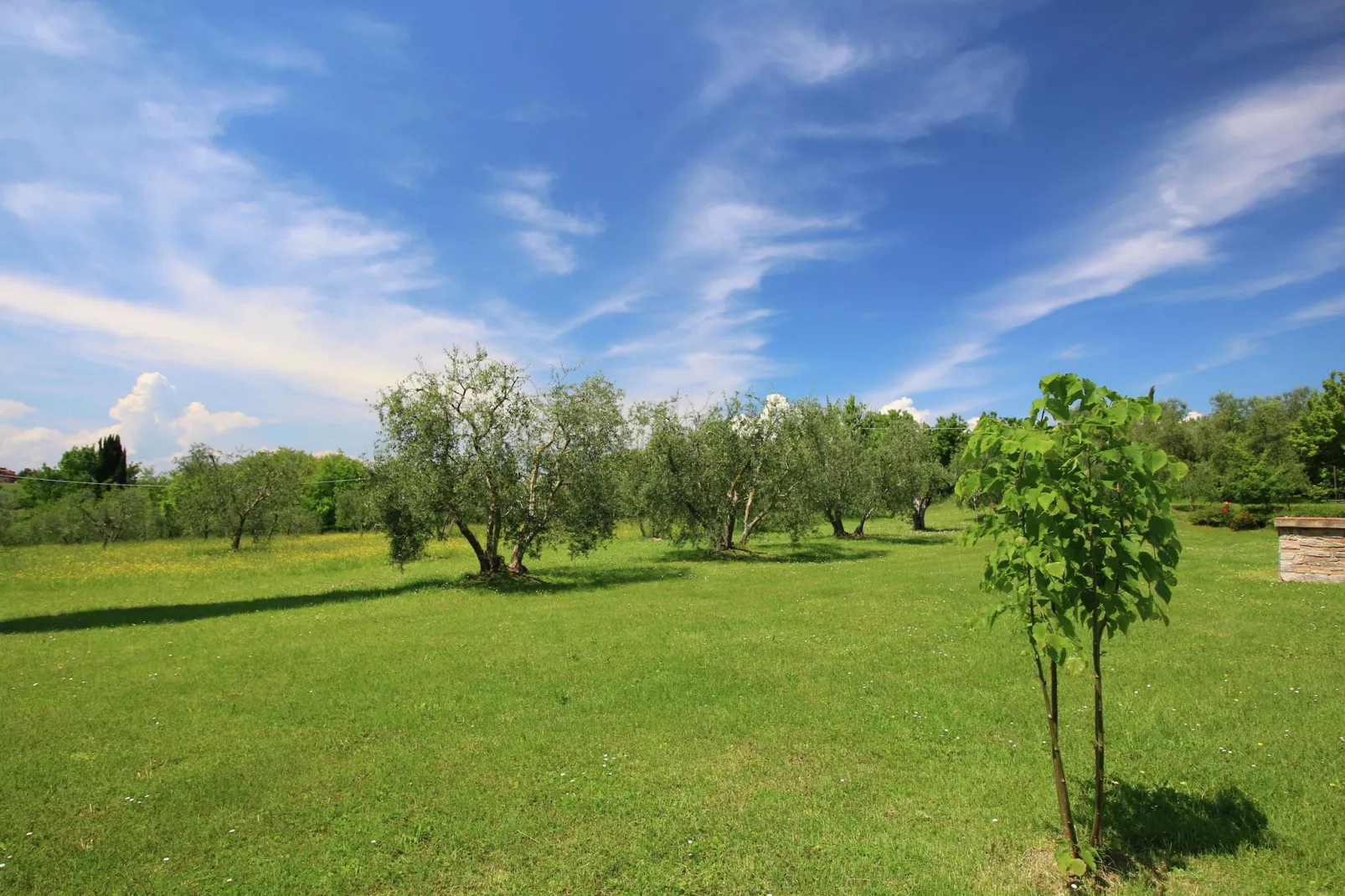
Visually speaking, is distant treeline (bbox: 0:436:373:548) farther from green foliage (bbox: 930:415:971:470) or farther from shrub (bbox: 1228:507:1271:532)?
green foliage (bbox: 930:415:971:470)

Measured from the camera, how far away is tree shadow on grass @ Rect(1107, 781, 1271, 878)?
5.18 metres

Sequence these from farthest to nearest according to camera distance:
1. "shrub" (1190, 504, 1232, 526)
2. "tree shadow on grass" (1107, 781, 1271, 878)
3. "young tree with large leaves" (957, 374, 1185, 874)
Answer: "shrub" (1190, 504, 1232, 526) → "tree shadow on grass" (1107, 781, 1271, 878) → "young tree with large leaves" (957, 374, 1185, 874)

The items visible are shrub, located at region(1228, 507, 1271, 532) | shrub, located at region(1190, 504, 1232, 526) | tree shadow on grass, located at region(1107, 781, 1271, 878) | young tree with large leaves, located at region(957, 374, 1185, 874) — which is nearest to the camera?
young tree with large leaves, located at region(957, 374, 1185, 874)

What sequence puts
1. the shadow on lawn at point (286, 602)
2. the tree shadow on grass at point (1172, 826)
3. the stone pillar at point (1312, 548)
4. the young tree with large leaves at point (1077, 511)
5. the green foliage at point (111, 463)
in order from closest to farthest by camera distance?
the young tree with large leaves at point (1077, 511) → the tree shadow on grass at point (1172, 826) → the stone pillar at point (1312, 548) → the shadow on lawn at point (286, 602) → the green foliage at point (111, 463)

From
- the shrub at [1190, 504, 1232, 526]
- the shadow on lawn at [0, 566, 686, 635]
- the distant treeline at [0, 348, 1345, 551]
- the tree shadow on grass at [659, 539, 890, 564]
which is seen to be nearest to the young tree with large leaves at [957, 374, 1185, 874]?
the distant treeline at [0, 348, 1345, 551]

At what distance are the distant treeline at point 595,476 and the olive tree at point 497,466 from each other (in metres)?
0.06

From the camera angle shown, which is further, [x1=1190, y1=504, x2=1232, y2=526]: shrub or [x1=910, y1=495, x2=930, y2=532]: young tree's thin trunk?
[x1=910, y1=495, x2=930, y2=532]: young tree's thin trunk

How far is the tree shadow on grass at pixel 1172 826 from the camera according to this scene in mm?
5176

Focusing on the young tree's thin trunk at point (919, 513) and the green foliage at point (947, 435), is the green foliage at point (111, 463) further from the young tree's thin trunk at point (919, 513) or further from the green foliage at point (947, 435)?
the green foliage at point (947, 435)

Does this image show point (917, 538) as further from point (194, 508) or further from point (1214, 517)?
point (194, 508)

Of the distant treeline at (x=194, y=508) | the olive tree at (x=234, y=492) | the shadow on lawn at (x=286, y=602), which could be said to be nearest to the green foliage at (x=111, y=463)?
the distant treeline at (x=194, y=508)

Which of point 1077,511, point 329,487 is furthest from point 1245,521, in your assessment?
point 329,487

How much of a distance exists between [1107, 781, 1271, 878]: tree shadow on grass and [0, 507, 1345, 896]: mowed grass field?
0.10 feet

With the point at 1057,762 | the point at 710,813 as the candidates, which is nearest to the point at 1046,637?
the point at 1057,762
